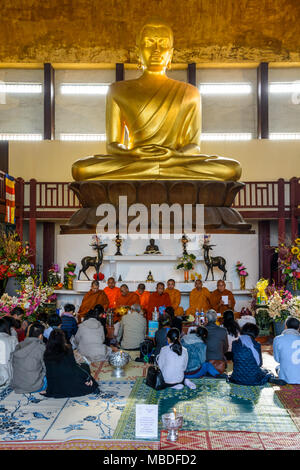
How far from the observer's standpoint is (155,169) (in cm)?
901

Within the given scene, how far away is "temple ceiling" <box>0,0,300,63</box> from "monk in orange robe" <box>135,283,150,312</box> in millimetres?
8050

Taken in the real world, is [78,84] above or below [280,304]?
→ above

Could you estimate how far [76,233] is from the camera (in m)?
9.02

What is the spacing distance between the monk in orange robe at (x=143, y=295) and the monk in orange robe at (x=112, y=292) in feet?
1.13

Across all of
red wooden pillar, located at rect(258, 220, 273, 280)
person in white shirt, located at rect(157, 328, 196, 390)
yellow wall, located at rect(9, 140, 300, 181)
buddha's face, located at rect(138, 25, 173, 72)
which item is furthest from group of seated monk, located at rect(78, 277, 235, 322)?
yellow wall, located at rect(9, 140, 300, 181)

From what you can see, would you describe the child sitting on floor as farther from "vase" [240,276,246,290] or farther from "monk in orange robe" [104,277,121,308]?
"vase" [240,276,246,290]

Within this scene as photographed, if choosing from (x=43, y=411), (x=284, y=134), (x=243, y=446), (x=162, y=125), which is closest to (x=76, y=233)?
(x=162, y=125)

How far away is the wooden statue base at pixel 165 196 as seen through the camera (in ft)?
29.2

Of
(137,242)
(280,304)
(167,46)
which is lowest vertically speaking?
(280,304)

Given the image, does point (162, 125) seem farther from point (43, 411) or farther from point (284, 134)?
point (43, 411)

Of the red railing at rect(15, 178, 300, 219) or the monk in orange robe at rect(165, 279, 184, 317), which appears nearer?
the monk in orange robe at rect(165, 279, 184, 317)

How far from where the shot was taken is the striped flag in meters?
11.2

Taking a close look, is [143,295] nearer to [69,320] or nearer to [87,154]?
[69,320]

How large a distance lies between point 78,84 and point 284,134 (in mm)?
5543
